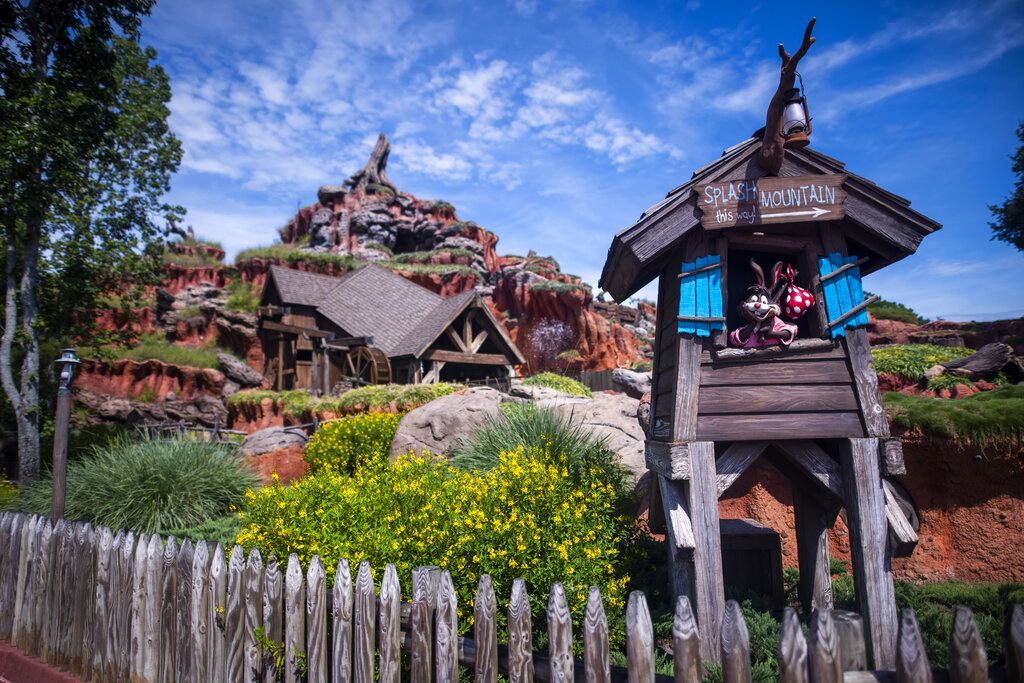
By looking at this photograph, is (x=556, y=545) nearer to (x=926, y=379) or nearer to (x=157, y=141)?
(x=926, y=379)

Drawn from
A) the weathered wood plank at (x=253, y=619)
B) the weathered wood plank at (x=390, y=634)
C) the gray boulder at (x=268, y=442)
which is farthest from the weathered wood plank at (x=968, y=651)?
the gray boulder at (x=268, y=442)

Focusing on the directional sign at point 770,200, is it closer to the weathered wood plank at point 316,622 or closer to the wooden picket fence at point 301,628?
the wooden picket fence at point 301,628

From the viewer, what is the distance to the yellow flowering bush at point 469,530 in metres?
3.71

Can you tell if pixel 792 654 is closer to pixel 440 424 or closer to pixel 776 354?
pixel 776 354

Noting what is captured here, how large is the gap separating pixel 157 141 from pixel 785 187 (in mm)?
19850

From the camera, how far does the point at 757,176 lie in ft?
12.3

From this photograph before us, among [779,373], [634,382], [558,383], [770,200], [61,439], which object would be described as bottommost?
[61,439]

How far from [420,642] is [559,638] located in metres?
0.82

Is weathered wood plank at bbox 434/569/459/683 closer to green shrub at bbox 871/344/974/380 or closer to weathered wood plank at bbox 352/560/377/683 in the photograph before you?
weathered wood plank at bbox 352/560/377/683

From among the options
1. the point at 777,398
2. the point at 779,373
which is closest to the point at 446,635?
the point at 777,398

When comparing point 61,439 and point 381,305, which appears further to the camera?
point 381,305

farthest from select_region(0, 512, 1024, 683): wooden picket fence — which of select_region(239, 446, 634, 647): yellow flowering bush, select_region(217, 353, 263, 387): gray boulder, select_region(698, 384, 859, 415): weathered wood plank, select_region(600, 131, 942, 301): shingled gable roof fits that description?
select_region(217, 353, 263, 387): gray boulder

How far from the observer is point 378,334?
21.4 m

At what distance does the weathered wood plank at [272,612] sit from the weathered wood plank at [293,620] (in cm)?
12
